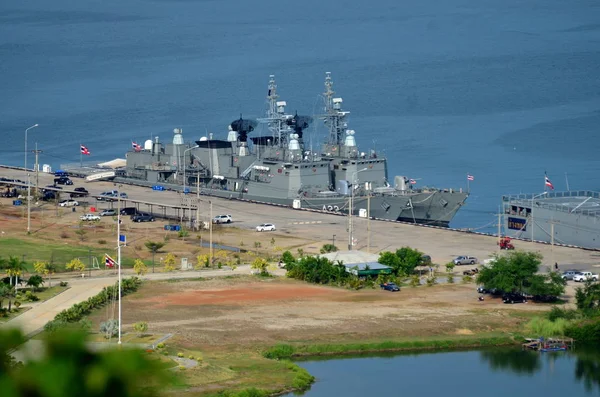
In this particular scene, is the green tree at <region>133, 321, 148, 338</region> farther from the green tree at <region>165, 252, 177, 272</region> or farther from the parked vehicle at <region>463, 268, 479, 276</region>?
the parked vehicle at <region>463, 268, 479, 276</region>

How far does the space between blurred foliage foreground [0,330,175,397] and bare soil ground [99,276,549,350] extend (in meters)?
32.6

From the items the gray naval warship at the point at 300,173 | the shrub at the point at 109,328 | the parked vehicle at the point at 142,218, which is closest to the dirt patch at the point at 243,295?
the shrub at the point at 109,328

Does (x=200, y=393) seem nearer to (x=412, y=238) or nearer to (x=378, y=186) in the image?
(x=412, y=238)

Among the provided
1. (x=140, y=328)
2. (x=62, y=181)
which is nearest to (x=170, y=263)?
→ (x=140, y=328)

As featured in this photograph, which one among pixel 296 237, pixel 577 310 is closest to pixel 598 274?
pixel 577 310

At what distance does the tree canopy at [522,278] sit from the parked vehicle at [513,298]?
27cm

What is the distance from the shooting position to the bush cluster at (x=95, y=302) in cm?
4125

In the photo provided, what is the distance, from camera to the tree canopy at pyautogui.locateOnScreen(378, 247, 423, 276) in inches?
2149

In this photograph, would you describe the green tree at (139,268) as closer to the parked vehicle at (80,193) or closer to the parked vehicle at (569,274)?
the parked vehicle at (569,274)

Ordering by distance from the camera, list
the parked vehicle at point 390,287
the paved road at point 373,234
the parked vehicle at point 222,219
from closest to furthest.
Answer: the parked vehicle at point 390,287
the paved road at point 373,234
the parked vehicle at point 222,219

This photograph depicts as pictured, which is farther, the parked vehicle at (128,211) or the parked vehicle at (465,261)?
the parked vehicle at (128,211)

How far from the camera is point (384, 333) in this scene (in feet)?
138

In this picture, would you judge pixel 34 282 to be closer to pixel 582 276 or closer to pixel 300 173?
pixel 582 276

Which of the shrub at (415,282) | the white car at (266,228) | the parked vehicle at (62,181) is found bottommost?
the shrub at (415,282)
